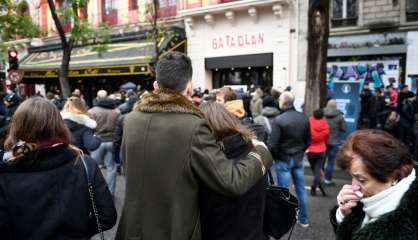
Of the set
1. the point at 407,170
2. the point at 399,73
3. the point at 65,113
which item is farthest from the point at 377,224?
the point at 399,73

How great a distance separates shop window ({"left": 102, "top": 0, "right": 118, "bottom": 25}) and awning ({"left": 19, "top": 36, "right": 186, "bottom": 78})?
1.98 m

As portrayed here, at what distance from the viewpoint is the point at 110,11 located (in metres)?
23.0

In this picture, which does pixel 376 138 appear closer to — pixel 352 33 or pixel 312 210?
pixel 312 210

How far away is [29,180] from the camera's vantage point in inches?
85.0

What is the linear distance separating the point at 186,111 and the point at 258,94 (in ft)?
31.9

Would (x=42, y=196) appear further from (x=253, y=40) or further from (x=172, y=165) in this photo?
(x=253, y=40)

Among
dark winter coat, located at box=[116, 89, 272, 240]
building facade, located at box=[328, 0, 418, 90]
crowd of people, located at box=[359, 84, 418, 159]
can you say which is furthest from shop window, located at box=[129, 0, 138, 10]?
dark winter coat, located at box=[116, 89, 272, 240]

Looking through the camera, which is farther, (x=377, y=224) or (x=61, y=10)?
(x=61, y=10)

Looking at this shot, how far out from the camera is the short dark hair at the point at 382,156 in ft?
5.82

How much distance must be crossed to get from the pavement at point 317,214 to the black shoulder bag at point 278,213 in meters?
2.45

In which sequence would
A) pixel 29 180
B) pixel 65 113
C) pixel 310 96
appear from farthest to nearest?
pixel 310 96 → pixel 65 113 → pixel 29 180

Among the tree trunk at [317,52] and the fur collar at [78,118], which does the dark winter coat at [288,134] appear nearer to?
the fur collar at [78,118]

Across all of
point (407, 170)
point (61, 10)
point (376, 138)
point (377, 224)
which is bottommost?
point (377, 224)

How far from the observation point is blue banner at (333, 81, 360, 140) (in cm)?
1090
